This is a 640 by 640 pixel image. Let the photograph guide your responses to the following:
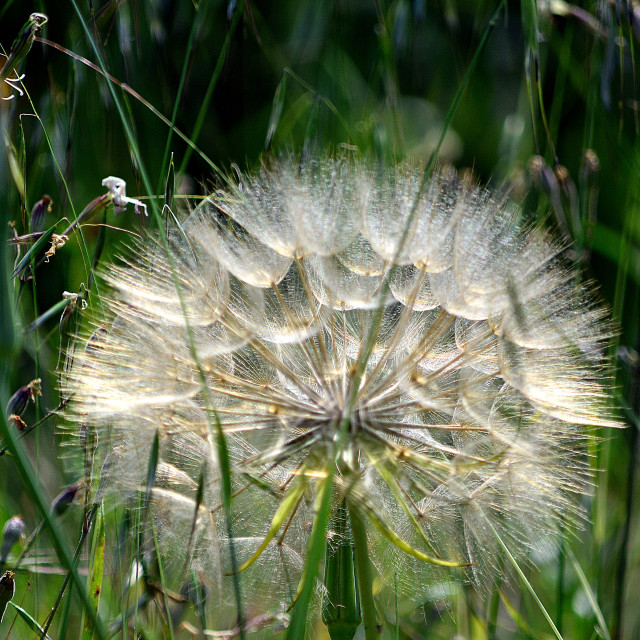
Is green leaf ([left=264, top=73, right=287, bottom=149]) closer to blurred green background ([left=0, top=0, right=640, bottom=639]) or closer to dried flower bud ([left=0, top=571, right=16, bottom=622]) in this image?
blurred green background ([left=0, top=0, right=640, bottom=639])

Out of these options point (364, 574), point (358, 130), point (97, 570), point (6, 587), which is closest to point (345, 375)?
point (364, 574)

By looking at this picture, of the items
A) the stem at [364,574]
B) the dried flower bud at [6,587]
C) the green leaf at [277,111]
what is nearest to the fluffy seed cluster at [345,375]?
the stem at [364,574]

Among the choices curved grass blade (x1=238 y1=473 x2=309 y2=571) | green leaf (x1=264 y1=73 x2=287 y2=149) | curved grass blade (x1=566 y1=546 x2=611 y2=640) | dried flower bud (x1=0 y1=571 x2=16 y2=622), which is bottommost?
curved grass blade (x1=566 y1=546 x2=611 y2=640)

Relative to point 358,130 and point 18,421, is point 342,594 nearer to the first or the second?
point 18,421

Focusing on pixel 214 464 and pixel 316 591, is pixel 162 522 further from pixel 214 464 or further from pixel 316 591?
pixel 316 591

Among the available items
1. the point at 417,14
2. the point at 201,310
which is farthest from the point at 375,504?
the point at 417,14

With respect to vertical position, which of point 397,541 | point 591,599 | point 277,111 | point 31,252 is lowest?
point 591,599

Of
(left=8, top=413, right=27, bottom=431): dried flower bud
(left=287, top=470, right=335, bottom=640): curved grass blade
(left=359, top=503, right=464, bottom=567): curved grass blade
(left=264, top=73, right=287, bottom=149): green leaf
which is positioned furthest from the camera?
(left=264, top=73, right=287, bottom=149): green leaf

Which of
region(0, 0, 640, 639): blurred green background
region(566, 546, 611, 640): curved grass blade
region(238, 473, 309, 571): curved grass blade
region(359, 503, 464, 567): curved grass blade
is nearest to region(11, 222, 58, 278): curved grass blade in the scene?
region(0, 0, 640, 639): blurred green background
